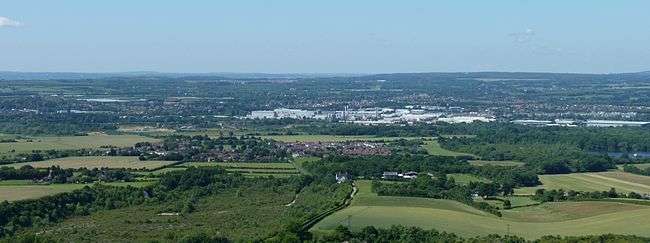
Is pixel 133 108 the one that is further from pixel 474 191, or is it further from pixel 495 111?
pixel 474 191

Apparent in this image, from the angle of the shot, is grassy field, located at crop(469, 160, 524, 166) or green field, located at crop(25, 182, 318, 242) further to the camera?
grassy field, located at crop(469, 160, 524, 166)

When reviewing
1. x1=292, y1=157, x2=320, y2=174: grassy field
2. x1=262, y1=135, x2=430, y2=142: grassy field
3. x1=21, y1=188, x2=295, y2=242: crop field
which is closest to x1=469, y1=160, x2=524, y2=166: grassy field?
x1=292, y1=157, x2=320, y2=174: grassy field

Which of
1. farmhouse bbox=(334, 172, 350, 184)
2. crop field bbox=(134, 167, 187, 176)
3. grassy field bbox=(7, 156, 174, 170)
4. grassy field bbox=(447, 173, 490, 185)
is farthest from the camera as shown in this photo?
grassy field bbox=(7, 156, 174, 170)

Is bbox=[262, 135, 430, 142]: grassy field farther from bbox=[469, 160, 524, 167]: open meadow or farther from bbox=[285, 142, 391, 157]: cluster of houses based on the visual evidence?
bbox=[469, 160, 524, 167]: open meadow

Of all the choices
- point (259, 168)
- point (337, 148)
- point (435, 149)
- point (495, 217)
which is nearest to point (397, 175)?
point (259, 168)

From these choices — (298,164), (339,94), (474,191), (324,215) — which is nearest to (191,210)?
(324,215)
